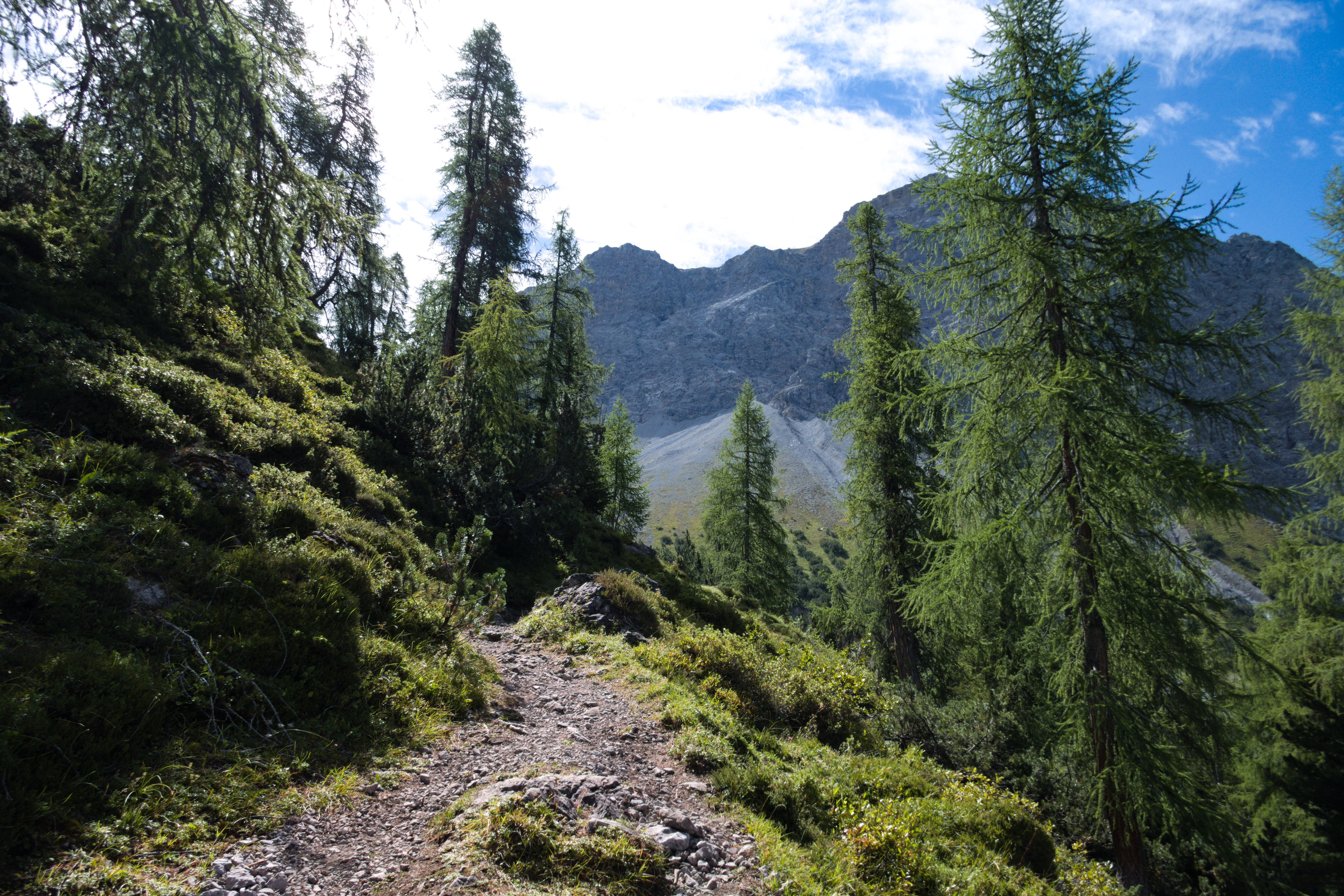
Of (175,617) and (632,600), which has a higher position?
(175,617)

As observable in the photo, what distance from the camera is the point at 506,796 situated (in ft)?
13.1

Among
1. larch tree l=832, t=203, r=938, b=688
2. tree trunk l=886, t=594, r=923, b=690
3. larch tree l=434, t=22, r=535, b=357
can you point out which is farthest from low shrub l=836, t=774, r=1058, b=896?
larch tree l=434, t=22, r=535, b=357

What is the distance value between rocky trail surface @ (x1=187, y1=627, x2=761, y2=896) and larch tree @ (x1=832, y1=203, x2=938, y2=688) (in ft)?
30.3

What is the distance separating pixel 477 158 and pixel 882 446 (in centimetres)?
1783

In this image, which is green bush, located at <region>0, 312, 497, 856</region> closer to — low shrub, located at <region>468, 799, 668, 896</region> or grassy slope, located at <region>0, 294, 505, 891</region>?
grassy slope, located at <region>0, 294, 505, 891</region>

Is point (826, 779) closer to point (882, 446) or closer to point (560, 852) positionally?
point (560, 852)

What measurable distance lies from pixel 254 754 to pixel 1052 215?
10906mm

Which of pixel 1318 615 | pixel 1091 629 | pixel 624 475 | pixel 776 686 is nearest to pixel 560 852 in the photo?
pixel 776 686

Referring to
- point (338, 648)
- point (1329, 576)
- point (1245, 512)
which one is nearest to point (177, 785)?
point (338, 648)

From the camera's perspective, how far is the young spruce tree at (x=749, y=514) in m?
25.7

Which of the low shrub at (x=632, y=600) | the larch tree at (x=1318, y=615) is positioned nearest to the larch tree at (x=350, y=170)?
the low shrub at (x=632, y=600)

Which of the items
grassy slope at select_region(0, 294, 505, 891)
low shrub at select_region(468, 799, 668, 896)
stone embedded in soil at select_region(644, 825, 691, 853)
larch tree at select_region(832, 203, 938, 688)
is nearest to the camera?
grassy slope at select_region(0, 294, 505, 891)

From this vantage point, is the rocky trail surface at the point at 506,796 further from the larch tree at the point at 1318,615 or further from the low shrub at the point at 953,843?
the larch tree at the point at 1318,615

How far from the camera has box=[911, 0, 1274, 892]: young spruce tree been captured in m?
6.50
